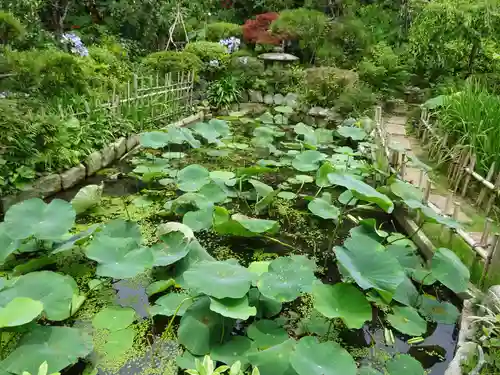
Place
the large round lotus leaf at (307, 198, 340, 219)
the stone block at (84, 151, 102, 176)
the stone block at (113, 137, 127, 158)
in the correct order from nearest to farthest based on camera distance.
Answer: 1. the large round lotus leaf at (307, 198, 340, 219)
2. the stone block at (84, 151, 102, 176)
3. the stone block at (113, 137, 127, 158)

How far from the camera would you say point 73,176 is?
4676 mm

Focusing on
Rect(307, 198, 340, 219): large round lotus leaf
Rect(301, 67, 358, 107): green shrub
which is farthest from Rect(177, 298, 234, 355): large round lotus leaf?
Rect(301, 67, 358, 107): green shrub

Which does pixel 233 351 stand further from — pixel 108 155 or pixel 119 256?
pixel 108 155

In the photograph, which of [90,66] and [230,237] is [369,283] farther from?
[90,66]

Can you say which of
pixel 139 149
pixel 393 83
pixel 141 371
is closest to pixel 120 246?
pixel 141 371

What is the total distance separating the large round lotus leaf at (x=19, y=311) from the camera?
2.15m

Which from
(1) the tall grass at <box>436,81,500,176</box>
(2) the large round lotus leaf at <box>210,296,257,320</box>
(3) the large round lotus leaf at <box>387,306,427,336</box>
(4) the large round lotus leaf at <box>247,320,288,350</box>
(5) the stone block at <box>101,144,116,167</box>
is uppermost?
(1) the tall grass at <box>436,81,500,176</box>

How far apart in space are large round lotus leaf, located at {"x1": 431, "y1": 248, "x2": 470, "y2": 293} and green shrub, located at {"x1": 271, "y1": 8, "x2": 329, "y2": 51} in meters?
7.29

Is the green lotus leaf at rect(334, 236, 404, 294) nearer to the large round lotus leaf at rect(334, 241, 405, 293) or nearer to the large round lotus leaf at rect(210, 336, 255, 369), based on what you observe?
the large round lotus leaf at rect(334, 241, 405, 293)

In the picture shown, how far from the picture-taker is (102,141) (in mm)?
5285

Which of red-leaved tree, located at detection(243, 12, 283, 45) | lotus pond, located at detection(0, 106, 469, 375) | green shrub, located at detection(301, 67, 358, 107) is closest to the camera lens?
lotus pond, located at detection(0, 106, 469, 375)

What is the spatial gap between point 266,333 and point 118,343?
88cm

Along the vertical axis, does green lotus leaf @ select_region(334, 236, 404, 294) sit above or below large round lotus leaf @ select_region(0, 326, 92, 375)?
above

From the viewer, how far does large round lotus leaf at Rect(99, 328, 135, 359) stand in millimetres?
2480
